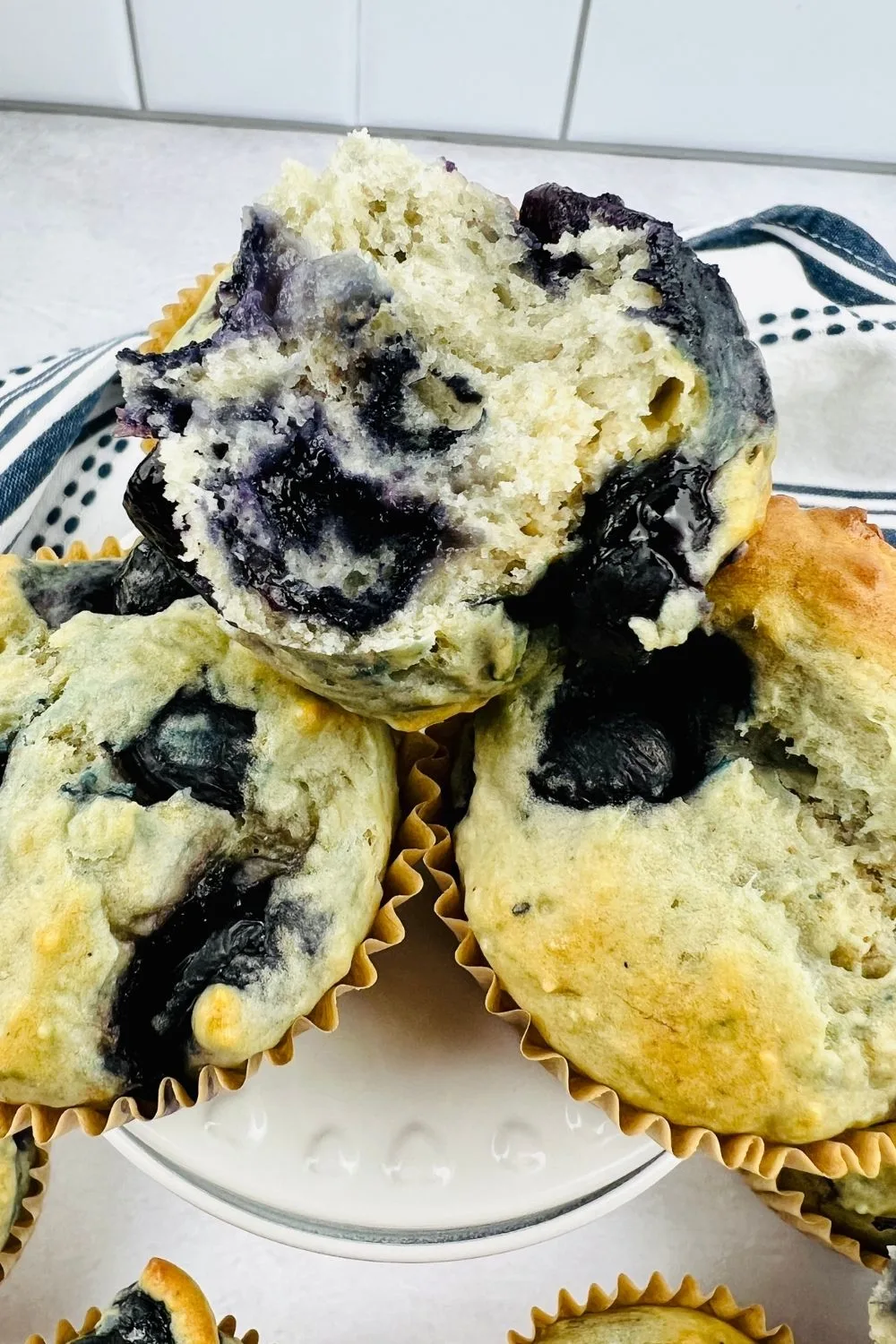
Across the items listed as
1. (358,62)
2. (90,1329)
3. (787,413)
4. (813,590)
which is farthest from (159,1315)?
(358,62)

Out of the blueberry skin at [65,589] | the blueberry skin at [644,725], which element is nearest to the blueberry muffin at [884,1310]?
the blueberry skin at [644,725]

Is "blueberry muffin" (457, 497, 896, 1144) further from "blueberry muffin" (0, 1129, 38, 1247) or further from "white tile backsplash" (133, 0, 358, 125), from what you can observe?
"white tile backsplash" (133, 0, 358, 125)

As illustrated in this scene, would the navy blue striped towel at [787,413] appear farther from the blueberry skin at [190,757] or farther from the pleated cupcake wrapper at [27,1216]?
the pleated cupcake wrapper at [27,1216]

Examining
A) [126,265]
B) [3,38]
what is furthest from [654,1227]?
[3,38]

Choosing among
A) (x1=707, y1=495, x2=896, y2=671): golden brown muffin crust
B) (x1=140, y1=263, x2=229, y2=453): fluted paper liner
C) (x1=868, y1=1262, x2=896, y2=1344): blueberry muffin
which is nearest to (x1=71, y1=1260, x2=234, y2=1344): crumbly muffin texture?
(x1=868, y1=1262, x2=896, y2=1344): blueberry muffin

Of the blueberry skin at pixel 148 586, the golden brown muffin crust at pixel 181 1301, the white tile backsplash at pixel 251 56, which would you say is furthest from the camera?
the white tile backsplash at pixel 251 56

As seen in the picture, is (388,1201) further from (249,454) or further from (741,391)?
(741,391)
